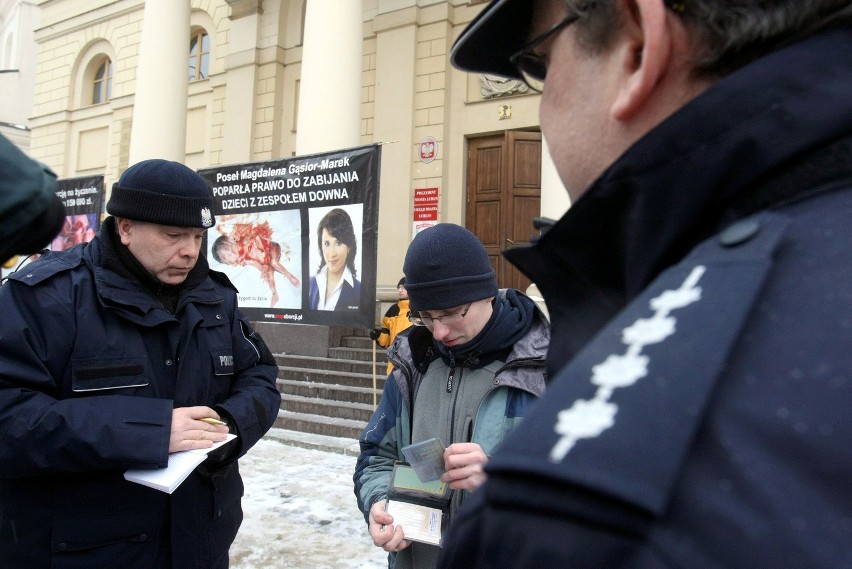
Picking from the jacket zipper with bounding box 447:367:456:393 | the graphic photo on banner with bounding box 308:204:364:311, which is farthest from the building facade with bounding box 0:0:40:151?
the jacket zipper with bounding box 447:367:456:393

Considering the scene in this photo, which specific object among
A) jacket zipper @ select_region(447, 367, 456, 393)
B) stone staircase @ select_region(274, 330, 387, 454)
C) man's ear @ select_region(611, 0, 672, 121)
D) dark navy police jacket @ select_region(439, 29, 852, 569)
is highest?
man's ear @ select_region(611, 0, 672, 121)

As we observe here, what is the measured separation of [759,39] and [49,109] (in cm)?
1782

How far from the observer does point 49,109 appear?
1485cm

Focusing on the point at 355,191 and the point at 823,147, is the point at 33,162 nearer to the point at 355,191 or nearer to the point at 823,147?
the point at 823,147

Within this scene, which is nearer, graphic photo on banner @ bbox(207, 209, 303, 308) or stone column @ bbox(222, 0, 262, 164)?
graphic photo on banner @ bbox(207, 209, 303, 308)

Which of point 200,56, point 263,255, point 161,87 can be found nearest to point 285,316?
point 263,255

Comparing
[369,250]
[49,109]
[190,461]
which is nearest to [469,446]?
[190,461]

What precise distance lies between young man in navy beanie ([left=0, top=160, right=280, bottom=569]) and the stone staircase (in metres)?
3.86

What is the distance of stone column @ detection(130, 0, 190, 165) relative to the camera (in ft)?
31.7

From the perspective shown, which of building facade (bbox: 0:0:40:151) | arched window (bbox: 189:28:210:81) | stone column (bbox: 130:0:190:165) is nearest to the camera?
stone column (bbox: 130:0:190:165)

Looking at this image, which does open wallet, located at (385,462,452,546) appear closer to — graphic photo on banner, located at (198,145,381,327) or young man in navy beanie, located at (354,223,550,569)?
young man in navy beanie, located at (354,223,550,569)

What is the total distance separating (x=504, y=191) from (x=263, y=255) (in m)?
4.27

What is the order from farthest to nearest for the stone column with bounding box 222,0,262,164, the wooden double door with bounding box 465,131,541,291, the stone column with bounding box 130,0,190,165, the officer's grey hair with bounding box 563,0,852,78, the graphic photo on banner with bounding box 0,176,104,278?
1. the stone column with bounding box 222,0,262,164
2. the stone column with bounding box 130,0,190,165
3. the wooden double door with bounding box 465,131,541,291
4. the graphic photo on banner with bounding box 0,176,104,278
5. the officer's grey hair with bounding box 563,0,852,78

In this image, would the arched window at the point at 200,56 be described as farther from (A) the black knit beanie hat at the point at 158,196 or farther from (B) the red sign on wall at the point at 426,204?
(A) the black knit beanie hat at the point at 158,196
